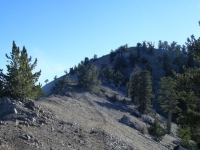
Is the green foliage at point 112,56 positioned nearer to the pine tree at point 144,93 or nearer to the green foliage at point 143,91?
the green foliage at point 143,91

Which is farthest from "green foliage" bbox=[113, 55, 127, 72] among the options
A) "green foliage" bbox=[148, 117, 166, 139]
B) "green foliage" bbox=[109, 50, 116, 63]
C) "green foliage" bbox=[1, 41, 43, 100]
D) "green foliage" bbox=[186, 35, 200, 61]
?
"green foliage" bbox=[186, 35, 200, 61]

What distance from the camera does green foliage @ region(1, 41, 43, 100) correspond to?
2595 cm

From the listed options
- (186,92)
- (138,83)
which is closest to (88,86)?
(138,83)

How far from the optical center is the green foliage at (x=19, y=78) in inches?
1022

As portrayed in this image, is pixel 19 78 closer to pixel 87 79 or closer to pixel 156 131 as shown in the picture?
pixel 156 131

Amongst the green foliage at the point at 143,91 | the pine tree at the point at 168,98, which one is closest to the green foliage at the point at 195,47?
the pine tree at the point at 168,98

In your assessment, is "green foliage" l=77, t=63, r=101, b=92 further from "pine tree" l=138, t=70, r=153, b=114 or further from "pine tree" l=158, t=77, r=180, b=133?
"pine tree" l=158, t=77, r=180, b=133

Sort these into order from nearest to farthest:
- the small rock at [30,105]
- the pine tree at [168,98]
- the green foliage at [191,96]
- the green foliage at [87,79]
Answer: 1. the green foliage at [191,96]
2. the small rock at [30,105]
3. the pine tree at [168,98]
4. the green foliage at [87,79]

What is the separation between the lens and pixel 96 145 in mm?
21250

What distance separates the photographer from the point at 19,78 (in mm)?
25812

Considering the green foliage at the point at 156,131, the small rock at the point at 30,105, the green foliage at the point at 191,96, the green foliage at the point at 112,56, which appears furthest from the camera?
the green foliage at the point at 112,56

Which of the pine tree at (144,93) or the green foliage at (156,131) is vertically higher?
the pine tree at (144,93)

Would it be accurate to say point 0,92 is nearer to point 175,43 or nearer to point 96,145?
point 96,145

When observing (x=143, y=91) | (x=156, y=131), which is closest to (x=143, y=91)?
(x=143, y=91)
